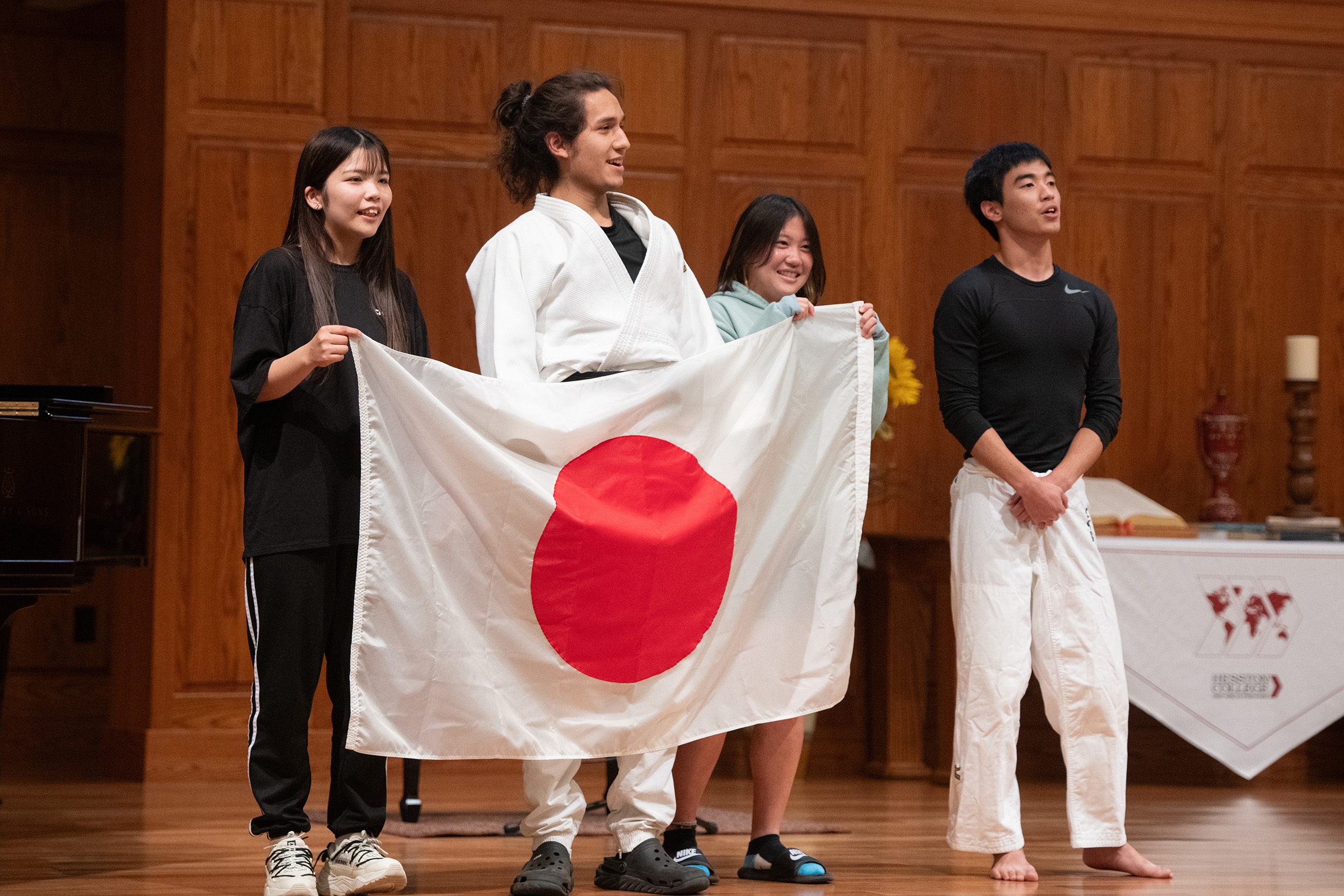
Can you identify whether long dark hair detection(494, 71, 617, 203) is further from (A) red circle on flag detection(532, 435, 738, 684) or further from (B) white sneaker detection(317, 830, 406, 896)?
(B) white sneaker detection(317, 830, 406, 896)

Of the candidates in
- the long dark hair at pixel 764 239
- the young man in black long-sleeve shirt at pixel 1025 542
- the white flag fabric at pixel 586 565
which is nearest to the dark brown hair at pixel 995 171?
the young man in black long-sleeve shirt at pixel 1025 542

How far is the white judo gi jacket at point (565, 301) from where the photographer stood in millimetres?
2799

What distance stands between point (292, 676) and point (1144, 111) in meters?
4.00

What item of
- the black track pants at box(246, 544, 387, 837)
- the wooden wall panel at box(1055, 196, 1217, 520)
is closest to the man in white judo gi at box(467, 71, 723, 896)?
the black track pants at box(246, 544, 387, 837)

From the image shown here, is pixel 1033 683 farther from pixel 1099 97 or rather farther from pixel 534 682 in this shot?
pixel 534 682

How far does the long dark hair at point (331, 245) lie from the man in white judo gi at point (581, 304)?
0.52 ft

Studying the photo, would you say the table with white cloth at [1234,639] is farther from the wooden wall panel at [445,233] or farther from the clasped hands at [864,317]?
the wooden wall panel at [445,233]

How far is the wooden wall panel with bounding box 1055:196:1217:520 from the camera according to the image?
5.39m

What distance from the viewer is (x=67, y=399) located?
3117 millimetres

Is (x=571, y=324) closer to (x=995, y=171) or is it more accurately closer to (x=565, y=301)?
(x=565, y=301)

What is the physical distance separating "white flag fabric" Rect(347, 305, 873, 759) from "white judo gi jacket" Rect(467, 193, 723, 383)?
57 millimetres

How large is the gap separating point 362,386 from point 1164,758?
11.3 feet

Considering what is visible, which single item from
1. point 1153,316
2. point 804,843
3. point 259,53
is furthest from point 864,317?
point 1153,316

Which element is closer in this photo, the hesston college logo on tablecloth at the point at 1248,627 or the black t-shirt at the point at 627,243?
the black t-shirt at the point at 627,243
